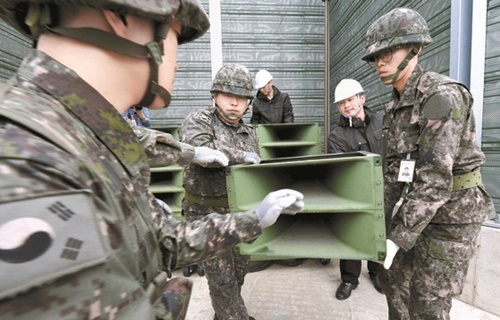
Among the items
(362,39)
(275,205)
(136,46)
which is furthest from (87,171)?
(362,39)

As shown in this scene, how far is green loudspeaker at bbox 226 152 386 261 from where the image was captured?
40.9 inches

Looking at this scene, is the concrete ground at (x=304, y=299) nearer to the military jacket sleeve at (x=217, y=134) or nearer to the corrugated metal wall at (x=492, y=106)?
the corrugated metal wall at (x=492, y=106)

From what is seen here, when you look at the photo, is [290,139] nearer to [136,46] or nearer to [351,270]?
[351,270]

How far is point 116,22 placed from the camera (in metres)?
0.59

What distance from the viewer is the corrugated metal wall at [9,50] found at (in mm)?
2846

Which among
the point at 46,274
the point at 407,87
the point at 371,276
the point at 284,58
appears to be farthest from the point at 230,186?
the point at 284,58

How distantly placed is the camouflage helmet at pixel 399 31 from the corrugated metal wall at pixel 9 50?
3.60m

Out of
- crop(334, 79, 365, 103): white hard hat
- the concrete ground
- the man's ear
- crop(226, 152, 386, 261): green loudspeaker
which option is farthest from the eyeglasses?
the concrete ground

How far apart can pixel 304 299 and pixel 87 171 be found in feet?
7.16

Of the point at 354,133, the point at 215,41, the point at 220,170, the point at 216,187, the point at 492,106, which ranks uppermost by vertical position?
the point at 215,41

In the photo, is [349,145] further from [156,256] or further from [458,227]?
[156,256]

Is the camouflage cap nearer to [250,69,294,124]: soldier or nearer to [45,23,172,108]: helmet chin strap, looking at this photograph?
[45,23,172,108]: helmet chin strap

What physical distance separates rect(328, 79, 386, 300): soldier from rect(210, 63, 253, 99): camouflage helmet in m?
0.96

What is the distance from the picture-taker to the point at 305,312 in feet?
6.58
